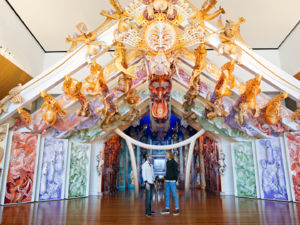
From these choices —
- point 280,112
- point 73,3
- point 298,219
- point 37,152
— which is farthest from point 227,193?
point 73,3

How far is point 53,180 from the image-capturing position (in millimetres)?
7203

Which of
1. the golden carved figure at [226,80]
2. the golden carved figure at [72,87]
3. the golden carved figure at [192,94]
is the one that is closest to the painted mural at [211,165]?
the golden carved figure at [192,94]

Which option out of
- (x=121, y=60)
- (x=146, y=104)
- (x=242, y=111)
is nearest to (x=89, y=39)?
(x=121, y=60)

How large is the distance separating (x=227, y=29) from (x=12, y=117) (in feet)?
21.2

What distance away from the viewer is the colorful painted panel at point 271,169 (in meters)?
6.73

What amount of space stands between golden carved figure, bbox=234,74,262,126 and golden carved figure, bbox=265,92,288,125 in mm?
412

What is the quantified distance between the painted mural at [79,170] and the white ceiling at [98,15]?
175 inches

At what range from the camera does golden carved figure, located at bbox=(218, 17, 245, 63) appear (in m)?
4.83

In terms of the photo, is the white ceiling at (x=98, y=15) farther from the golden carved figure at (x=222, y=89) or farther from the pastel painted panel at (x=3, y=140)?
the pastel painted panel at (x=3, y=140)

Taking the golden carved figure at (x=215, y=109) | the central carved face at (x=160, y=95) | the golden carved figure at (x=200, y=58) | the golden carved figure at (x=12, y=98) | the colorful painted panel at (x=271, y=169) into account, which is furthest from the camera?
the colorful painted panel at (x=271, y=169)

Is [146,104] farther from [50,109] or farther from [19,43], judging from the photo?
[19,43]

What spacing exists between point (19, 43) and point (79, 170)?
16.5ft

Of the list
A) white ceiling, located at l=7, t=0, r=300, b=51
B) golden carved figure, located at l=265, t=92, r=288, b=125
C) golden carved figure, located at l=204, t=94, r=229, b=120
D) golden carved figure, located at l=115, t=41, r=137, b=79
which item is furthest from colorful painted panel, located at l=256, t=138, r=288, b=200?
golden carved figure, located at l=115, t=41, r=137, b=79

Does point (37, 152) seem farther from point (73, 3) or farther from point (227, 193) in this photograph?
point (227, 193)
